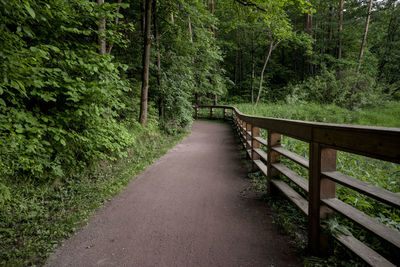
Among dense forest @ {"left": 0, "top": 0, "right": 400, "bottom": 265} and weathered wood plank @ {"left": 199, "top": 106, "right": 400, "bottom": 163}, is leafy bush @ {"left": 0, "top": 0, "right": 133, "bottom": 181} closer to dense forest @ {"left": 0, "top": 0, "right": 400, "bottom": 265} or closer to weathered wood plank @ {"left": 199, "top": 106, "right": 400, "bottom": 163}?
dense forest @ {"left": 0, "top": 0, "right": 400, "bottom": 265}

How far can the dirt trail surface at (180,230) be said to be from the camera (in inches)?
89.9

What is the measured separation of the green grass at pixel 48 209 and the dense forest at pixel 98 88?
0.02 metres

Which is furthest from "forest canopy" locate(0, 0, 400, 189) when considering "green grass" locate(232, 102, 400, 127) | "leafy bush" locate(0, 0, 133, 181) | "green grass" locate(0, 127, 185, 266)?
"green grass" locate(232, 102, 400, 127)

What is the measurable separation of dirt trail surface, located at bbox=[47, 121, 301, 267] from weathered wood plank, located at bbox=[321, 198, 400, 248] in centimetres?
76

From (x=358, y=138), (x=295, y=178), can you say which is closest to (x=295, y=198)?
(x=295, y=178)

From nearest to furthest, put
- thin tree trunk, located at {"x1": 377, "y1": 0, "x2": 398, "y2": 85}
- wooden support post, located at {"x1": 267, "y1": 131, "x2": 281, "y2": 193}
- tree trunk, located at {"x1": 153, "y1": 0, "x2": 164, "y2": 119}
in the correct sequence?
wooden support post, located at {"x1": 267, "y1": 131, "x2": 281, "y2": 193} → tree trunk, located at {"x1": 153, "y1": 0, "x2": 164, "y2": 119} → thin tree trunk, located at {"x1": 377, "y1": 0, "x2": 398, "y2": 85}

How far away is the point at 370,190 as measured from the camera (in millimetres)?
1605

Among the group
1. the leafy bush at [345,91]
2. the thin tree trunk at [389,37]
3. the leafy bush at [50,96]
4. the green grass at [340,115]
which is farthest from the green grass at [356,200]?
the thin tree trunk at [389,37]

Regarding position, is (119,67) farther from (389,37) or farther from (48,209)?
A: (389,37)

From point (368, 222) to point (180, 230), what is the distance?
2.15 m

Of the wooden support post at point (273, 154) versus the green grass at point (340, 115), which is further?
the green grass at point (340, 115)

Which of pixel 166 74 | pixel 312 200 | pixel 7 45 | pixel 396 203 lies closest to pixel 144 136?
pixel 166 74

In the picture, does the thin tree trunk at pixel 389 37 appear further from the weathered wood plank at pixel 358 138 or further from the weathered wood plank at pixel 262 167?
the weathered wood plank at pixel 358 138

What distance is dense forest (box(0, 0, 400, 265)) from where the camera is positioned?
3.02 metres
